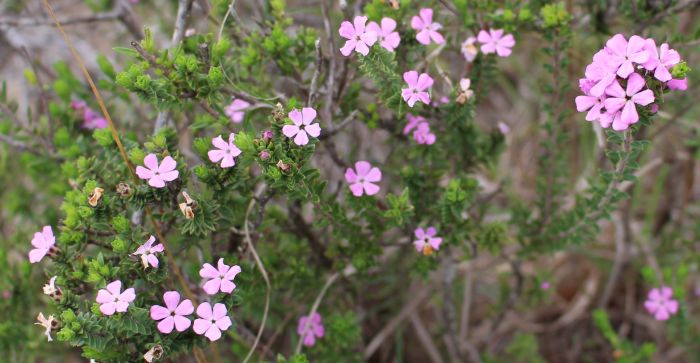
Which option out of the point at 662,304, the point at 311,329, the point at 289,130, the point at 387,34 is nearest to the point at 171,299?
the point at 289,130

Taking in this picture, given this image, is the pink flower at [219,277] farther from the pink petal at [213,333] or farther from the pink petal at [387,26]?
the pink petal at [387,26]

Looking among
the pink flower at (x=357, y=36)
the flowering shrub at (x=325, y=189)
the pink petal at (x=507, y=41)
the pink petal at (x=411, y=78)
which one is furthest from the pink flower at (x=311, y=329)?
the pink petal at (x=507, y=41)

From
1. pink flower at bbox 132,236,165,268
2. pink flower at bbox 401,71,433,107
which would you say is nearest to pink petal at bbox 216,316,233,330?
pink flower at bbox 132,236,165,268

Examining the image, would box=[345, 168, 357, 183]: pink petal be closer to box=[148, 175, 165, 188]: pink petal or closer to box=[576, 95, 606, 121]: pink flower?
box=[148, 175, 165, 188]: pink petal

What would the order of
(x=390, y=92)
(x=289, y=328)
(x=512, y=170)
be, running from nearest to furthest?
(x=390, y=92), (x=289, y=328), (x=512, y=170)

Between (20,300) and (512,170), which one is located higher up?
(512,170)

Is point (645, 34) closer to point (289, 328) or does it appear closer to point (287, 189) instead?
point (287, 189)

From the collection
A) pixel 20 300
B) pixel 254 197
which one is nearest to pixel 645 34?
pixel 254 197
